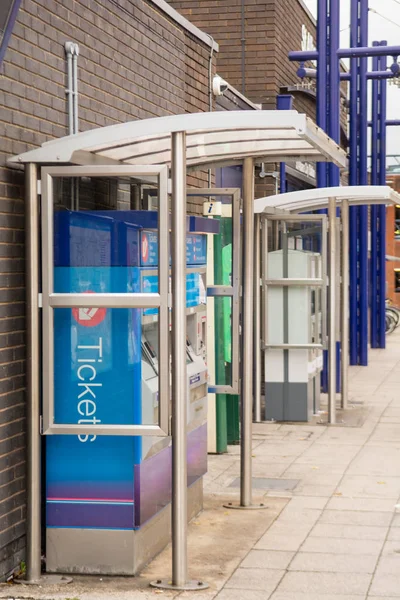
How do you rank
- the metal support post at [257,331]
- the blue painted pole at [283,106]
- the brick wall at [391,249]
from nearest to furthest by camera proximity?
the metal support post at [257,331], the blue painted pole at [283,106], the brick wall at [391,249]

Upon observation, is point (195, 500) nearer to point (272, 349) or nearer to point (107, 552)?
point (107, 552)

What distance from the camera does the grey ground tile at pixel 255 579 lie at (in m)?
5.82

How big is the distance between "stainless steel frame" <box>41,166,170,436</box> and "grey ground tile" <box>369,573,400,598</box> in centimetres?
131

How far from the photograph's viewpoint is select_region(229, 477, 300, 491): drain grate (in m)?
8.47

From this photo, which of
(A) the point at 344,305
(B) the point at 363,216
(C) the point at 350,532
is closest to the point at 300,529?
(C) the point at 350,532

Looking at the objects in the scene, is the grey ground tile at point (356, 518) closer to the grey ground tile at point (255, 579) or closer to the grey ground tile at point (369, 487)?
the grey ground tile at point (369, 487)

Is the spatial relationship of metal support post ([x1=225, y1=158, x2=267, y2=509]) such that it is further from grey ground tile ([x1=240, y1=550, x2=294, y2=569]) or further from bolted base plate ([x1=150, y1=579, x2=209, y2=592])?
bolted base plate ([x1=150, y1=579, x2=209, y2=592])

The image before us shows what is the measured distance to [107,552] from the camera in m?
6.03

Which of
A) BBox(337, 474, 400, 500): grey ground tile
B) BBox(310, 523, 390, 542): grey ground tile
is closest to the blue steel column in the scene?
BBox(337, 474, 400, 500): grey ground tile

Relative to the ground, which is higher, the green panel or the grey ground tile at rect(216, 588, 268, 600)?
the green panel

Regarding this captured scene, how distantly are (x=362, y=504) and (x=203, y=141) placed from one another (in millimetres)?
2892

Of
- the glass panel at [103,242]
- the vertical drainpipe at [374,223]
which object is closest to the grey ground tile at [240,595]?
the glass panel at [103,242]

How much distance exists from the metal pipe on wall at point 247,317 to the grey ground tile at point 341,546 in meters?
0.94

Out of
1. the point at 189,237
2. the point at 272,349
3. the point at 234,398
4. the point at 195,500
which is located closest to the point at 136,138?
the point at 189,237
